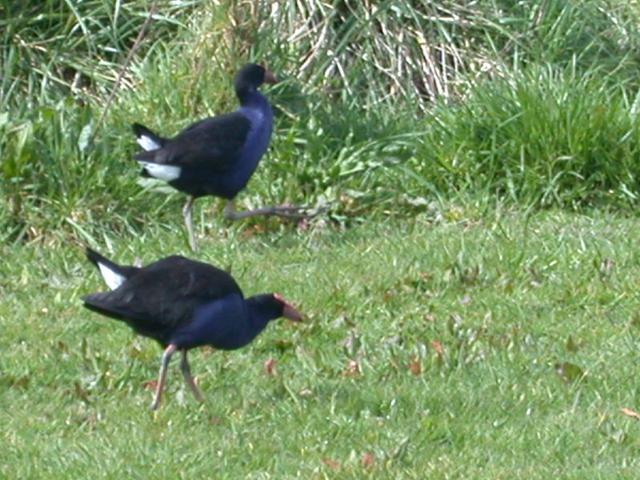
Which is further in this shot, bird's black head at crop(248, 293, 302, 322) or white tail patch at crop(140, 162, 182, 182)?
white tail patch at crop(140, 162, 182, 182)

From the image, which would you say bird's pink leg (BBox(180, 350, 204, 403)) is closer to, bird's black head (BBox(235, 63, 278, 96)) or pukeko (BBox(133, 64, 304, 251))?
pukeko (BBox(133, 64, 304, 251))

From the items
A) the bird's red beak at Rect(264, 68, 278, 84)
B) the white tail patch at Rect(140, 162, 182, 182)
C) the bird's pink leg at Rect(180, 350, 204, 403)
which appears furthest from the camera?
the bird's red beak at Rect(264, 68, 278, 84)

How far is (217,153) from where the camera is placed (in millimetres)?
8938

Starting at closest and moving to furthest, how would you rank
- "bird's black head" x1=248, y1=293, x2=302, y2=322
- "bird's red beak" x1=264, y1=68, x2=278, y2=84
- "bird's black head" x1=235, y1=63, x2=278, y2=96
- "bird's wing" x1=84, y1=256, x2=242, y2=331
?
"bird's wing" x1=84, y1=256, x2=242, y2=331 → "bird's black head" x1=248, y1=293, x2=302, y2=322 → "bird's black head" x1=235, y1=63, x2=278, y2=96 → "bird's red beak" x1=264, y1=68, x2=278, y2=84

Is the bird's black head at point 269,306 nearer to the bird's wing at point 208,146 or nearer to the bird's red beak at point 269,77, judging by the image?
the bird's wing at point 208,146

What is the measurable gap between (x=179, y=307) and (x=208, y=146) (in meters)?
2.59

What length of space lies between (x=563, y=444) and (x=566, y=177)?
415cm

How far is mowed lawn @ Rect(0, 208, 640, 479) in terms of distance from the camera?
598cm

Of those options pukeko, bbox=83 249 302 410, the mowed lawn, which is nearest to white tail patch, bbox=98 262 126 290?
pukeko, bbox=83 249 302 410

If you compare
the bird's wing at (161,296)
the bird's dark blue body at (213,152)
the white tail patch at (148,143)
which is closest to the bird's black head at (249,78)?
the bird's dark blue body at (213,152)

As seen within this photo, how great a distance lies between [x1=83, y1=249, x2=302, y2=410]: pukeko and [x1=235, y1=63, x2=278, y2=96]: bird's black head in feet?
9.22

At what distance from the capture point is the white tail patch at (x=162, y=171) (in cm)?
883

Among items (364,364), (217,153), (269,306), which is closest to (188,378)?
(269,306)

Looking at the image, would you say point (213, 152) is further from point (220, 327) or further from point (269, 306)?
point (220, 327)
